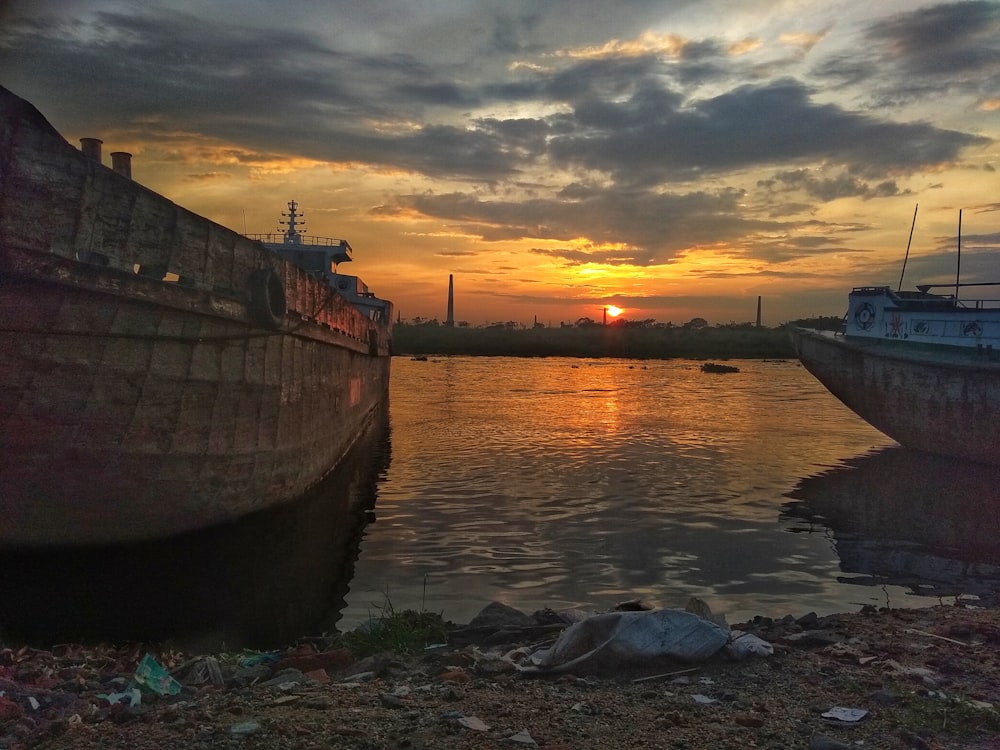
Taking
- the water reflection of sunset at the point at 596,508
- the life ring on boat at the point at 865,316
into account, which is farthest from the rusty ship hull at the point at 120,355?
the life ring on boat at the point at 865,316

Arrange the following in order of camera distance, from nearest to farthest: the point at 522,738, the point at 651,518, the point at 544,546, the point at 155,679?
the point at 522,738, the point at 155,679, the point at 544,546, the point at 651,518

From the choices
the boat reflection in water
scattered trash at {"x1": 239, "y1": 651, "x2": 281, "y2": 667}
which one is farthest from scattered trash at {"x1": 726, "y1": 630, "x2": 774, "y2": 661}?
the boat reflection in water

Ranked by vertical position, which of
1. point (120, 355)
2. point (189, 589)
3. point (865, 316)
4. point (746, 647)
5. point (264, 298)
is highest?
point (865, 316)

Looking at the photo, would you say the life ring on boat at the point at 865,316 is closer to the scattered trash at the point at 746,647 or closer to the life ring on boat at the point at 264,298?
the life ring on boat at the point at 264,298

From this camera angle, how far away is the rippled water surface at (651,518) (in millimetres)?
7922

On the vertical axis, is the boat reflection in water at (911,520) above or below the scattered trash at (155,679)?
below

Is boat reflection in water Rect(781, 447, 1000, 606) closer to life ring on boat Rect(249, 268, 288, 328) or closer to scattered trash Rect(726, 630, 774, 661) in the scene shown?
scattered trash Rect(726, 630, 774, 661)

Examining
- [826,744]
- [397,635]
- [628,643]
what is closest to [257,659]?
[397,635]

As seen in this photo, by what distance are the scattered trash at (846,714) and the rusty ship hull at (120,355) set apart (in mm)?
6833

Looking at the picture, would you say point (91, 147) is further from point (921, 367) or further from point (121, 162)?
point (921, 367)

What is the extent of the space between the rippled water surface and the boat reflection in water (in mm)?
51

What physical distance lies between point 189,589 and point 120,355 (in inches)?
101

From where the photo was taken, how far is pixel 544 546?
9555mm

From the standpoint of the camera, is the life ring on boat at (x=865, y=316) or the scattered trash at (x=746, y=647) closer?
the scattered trash at (x=746, y=647)
